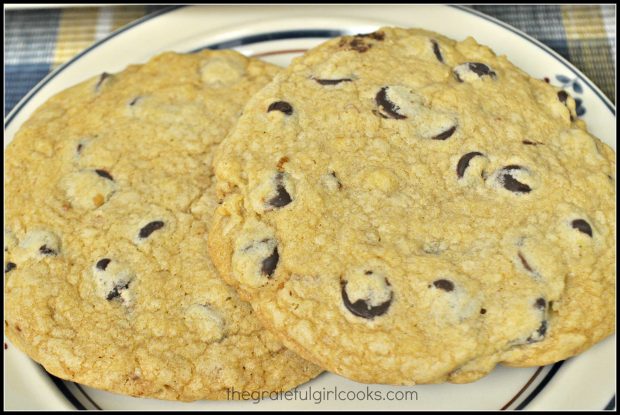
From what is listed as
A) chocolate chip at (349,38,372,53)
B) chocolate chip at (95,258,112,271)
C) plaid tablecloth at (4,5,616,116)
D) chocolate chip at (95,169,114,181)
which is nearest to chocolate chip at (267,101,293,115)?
chocolate chip at (349,38,372,53)

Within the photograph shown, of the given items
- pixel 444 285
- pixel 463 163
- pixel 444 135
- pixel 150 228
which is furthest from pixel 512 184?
pixel 150 228

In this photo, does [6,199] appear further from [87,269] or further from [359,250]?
[359,250]

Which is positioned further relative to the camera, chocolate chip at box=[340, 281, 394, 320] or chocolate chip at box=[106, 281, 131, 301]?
chocolate chip at box=[106, 281, 131, 301]

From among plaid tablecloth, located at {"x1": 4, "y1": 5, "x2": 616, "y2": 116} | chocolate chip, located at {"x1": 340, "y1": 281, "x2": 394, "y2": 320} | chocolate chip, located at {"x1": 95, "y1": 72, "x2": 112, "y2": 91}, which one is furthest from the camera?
plaid tablecloth, located at {"x1": 4, "y1": 5, "x2": 616, "y2": 116}

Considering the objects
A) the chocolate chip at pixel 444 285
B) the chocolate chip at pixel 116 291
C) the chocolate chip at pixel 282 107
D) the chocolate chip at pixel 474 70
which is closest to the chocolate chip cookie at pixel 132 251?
the chocolate chip at pixel 116 291

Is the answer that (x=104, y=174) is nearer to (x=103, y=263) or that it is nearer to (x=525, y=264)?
(x=103, y=263)

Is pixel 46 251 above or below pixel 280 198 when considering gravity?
below

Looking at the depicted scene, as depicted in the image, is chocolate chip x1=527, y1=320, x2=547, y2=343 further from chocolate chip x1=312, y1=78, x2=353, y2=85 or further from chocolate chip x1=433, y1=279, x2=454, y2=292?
chocolate chip x1=312, y1=78, x2=353, y2=85
